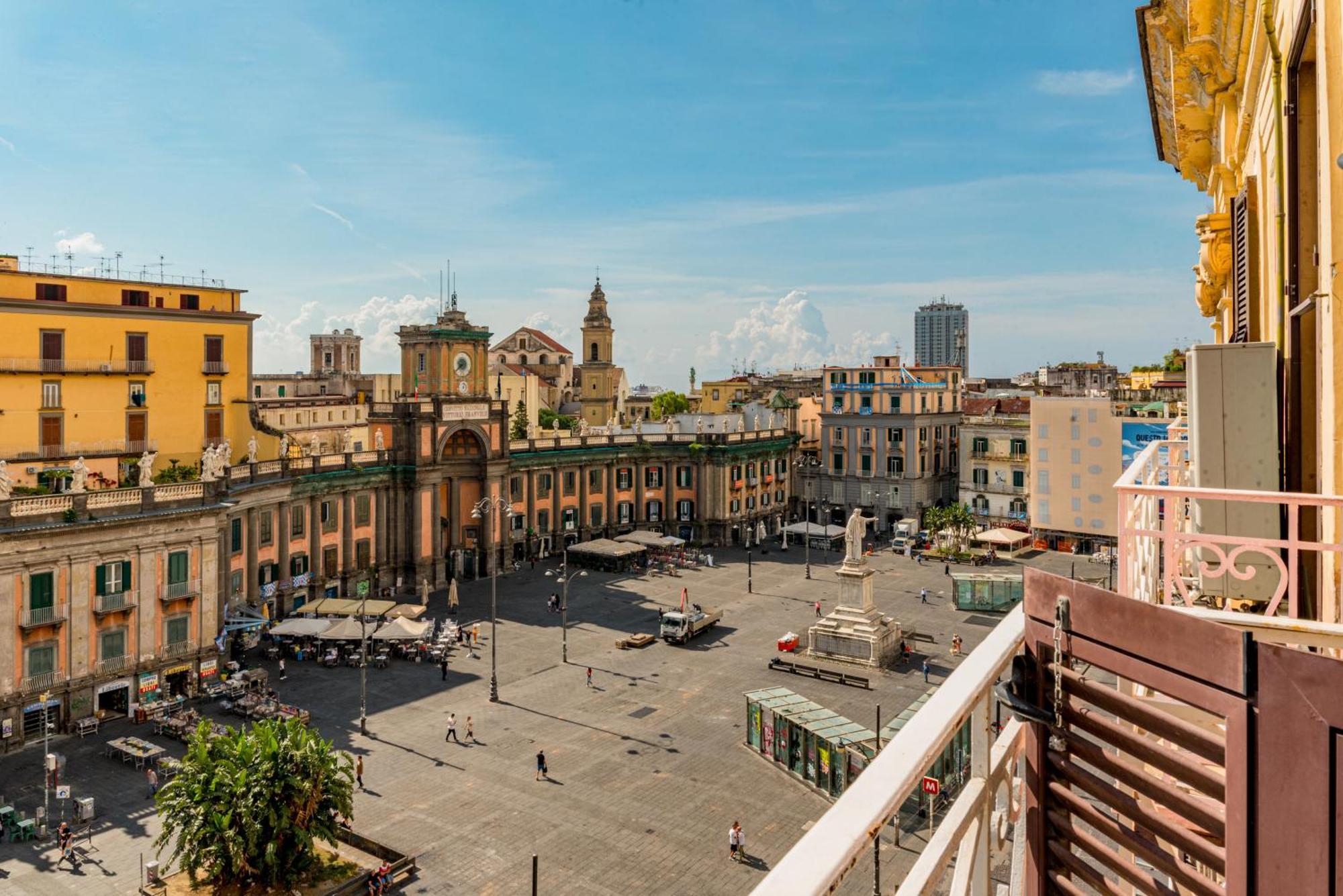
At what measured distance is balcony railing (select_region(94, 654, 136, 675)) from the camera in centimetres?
3400

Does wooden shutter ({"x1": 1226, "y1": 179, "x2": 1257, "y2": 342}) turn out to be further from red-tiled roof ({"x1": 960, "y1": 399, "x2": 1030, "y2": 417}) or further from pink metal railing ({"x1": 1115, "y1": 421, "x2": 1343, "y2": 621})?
red-tiled roof ({"x1": 960, "y1": 399, "x2": 1030, "y2": 417})

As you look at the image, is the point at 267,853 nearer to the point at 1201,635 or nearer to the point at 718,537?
the point at 1201,635

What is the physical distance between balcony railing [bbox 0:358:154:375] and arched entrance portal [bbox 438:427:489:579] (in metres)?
19.4

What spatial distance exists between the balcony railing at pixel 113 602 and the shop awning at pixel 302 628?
7.71m

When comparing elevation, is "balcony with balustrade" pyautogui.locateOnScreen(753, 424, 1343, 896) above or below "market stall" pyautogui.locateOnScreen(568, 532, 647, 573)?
above

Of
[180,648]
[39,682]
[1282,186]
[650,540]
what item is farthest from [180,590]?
[1282,186]

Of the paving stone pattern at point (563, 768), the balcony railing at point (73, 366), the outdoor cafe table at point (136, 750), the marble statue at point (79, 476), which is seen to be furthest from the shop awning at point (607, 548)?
the outdoor cafe table at point (136, 750)

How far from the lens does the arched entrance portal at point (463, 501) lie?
60031 mm

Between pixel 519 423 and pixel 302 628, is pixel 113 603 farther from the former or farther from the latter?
pixel 519 423

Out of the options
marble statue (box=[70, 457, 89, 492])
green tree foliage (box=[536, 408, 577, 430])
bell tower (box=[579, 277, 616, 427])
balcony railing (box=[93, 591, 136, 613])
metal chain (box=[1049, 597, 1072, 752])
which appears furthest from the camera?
green tree foliage (box=[536, 408, 577, 430])

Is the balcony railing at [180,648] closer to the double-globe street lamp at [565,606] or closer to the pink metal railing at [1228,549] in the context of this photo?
the double-globe street lamp at [565,606]

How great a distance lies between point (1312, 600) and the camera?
6199 mm

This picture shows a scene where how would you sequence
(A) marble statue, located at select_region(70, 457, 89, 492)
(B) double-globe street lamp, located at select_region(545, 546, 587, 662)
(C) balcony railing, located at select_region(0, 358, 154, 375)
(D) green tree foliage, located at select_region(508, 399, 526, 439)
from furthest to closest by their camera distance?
(D) green tree foliage, located at select_region(508, 399, 526, 439), (B) double-globe street lamp, located at select_region(545, 546, 587, 662), (C) balcony railing, located at select_region(0, 358, 154, 375), (A) marble statue, located at select_region(70, 457, 89, 492)

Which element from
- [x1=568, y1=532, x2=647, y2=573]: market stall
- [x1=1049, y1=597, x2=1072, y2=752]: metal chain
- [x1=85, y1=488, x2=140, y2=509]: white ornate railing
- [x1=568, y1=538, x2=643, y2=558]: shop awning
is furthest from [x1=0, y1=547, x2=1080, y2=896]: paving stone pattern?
[x1=1049, y1=597, x2=1072, y2=752]: metal chain
